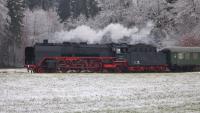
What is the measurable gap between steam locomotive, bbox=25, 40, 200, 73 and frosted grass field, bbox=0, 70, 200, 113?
11412 mm

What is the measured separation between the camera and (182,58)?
158ft

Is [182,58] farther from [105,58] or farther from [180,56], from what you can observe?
[105,58]

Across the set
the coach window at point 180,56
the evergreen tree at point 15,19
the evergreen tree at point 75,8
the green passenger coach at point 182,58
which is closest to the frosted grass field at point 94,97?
the green passenger coach at point 182,58

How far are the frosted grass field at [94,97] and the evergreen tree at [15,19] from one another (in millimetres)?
46244

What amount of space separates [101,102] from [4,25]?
49.8m

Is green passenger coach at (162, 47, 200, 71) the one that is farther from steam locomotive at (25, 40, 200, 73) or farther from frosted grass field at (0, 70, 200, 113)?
frosted grass field at (0, 70, 200, 113)

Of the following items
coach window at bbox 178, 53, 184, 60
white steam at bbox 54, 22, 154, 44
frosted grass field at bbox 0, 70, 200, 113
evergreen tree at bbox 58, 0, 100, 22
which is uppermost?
evergreen tree at bbox 58, 0, 100, 22

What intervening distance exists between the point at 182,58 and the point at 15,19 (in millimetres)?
38977

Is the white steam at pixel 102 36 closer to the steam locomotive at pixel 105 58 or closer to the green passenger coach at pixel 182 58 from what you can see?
the steam locomotive at pixel 105 58

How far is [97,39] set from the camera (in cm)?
5903

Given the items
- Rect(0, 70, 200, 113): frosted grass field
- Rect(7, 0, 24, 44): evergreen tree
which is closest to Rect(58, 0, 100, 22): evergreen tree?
Rect(7, 0, 24, 44): evergreen tree

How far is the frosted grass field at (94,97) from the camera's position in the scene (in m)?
19.9

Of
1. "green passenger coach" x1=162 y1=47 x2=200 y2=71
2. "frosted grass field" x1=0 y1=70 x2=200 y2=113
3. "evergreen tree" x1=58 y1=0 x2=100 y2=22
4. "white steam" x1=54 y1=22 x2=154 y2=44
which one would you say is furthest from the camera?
"evergreen tree" x1=58 y1=0 x2=100 y2=22

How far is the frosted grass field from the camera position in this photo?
19891mm
